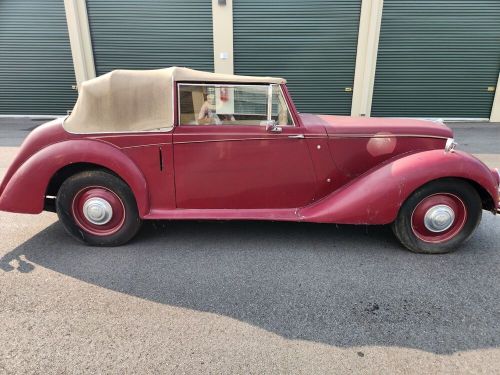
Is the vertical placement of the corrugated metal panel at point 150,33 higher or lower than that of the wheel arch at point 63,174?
higher

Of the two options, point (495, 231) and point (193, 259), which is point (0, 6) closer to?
point (193, 259)

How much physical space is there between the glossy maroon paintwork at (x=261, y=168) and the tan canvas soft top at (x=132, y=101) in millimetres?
108

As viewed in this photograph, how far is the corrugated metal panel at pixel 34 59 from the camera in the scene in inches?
430

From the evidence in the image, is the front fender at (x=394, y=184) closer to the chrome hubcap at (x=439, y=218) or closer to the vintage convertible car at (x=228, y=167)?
the vintage convertible car at (x=228, y=167)

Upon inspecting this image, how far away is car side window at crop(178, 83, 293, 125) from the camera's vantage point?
3.30 metres

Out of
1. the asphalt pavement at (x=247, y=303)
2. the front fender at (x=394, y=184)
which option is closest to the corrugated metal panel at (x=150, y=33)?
the asphalt pavement at (x=247, y=303)

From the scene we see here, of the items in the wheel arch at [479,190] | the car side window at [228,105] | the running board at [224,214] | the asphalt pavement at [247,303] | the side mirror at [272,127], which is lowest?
the asphalt pavement at [247,303]

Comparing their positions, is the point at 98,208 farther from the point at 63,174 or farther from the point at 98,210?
the point at 63,174

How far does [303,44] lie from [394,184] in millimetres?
8852

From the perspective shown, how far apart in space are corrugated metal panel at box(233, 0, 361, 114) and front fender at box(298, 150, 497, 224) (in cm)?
855

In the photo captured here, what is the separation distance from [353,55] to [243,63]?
3.39m

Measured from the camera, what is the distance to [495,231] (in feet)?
12.6

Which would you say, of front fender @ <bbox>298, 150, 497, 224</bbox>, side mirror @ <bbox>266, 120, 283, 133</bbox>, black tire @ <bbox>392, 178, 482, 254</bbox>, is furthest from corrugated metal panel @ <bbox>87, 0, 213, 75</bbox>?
black tire @ <bbox>392, 178, 482, 254</bbox>

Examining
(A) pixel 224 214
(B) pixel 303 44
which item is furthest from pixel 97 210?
(B) pixel 303 44
